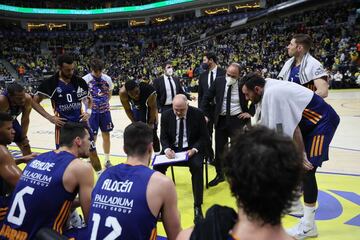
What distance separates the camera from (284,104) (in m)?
3.02

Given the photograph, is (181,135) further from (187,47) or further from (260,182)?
(187,47)

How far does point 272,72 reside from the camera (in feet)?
64.3

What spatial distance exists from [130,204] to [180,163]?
2157 millimetres

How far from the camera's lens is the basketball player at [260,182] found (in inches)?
43.3

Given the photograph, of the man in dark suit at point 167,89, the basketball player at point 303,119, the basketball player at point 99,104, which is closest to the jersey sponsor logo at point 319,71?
the basketball player at point 303,119

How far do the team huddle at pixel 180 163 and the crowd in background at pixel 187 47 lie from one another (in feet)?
36.2

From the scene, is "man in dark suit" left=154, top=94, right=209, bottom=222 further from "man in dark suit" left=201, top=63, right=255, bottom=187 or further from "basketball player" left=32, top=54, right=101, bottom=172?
"basketball player" left=32, top=54, right=101, bottom=172

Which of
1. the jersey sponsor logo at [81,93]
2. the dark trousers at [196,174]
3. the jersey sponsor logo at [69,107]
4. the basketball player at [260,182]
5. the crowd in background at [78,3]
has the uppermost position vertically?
the crowd in background at [78,3]

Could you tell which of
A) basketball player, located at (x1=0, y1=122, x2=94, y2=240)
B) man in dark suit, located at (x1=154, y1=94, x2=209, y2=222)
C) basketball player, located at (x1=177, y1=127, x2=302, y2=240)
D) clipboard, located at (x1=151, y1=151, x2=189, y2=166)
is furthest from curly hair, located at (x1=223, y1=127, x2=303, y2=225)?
man in dark suit, located at (x1=154, y1=94, x2=209, y2=222)

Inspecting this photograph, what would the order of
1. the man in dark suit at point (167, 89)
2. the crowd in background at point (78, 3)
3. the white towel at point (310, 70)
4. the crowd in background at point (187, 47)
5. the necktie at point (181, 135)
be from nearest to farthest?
the white towel at point (310, 70), the necktie at point (181, 135), the man in dark suit at point (167, 89), the crowd in background at point (187, 47), the crowd in background at point (78, 3)

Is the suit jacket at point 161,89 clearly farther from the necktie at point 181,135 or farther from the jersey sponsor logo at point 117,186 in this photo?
the jersey sponsor logo at point 117,186

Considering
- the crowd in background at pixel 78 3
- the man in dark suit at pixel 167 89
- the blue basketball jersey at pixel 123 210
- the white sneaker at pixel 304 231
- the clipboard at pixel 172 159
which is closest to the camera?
the blue basketball jersey at pixel 123 210

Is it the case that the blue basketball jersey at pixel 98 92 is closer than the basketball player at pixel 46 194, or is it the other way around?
the basketball player at pixel 46 194

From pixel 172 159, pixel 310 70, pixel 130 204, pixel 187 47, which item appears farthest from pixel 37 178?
pixel 187 47
